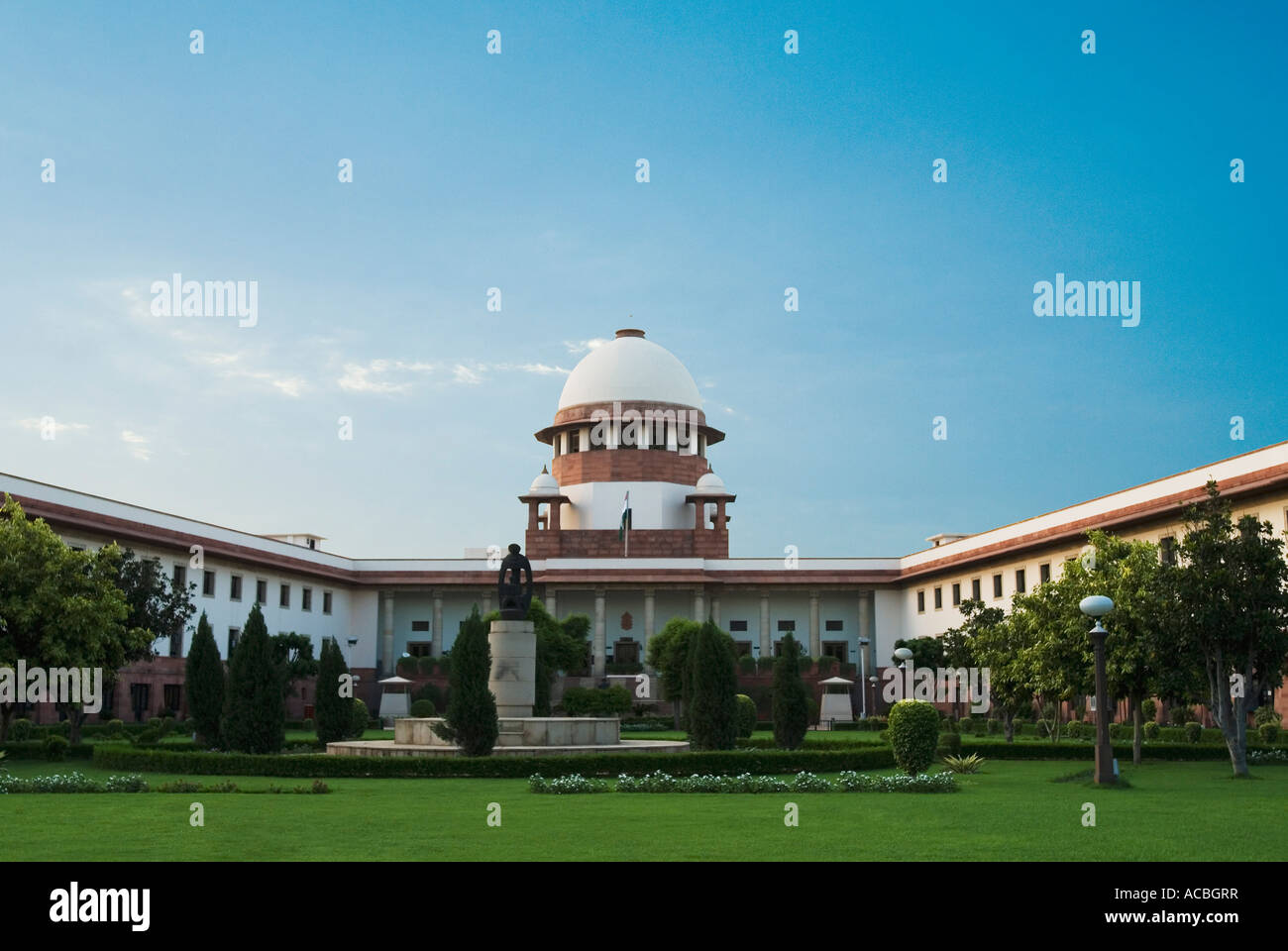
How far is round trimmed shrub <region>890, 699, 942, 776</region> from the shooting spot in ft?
69.9

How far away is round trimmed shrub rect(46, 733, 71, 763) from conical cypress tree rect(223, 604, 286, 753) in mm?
5283

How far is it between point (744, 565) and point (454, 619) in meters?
14.9

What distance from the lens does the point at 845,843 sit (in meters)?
12.0

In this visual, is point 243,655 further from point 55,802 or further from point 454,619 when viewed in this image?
point 454,619

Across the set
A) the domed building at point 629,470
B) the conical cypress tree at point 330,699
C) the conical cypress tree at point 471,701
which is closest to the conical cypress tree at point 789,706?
the conical cypress tree at point 471,701

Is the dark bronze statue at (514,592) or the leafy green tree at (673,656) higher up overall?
the dark bronze statue at (514,592)

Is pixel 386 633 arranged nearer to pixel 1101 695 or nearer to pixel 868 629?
pixel 868 629

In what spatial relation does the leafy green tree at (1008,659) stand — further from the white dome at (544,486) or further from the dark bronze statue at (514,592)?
the white dome at (544,486)

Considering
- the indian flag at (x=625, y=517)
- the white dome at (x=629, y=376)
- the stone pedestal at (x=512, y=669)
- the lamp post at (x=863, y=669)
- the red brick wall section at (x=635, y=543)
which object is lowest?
Result: the lamp post at (x=863, y=669)

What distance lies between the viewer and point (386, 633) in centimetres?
6219

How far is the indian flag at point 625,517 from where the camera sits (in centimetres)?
5869

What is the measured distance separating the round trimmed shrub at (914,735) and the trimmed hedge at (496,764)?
6.47ft

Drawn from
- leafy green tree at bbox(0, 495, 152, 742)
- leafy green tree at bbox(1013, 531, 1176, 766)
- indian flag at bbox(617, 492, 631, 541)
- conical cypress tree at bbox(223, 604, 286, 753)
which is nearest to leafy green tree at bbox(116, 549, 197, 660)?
leafy green tree at bbox(0, 495, 152, 742)
